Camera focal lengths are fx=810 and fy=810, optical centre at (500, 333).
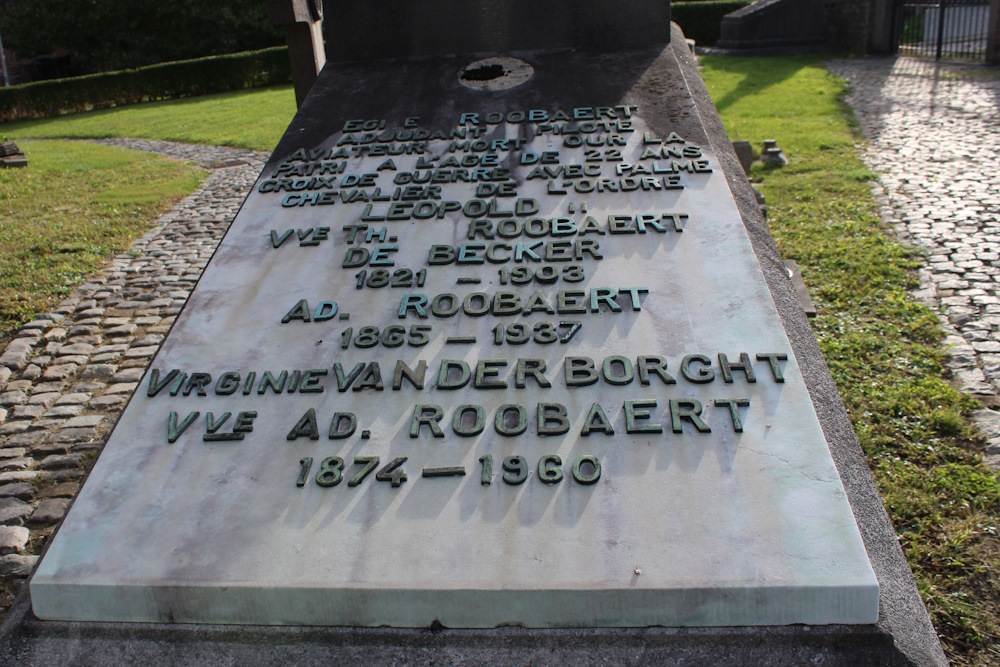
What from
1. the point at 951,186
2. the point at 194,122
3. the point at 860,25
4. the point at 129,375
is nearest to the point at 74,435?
the point at 129,375

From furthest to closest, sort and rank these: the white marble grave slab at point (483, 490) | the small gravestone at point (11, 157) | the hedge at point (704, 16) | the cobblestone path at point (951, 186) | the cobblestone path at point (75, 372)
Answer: the hedge at point (704, 16)
the small gravestone at point (11, 157)
the cobblestone path at point (951, 186)
the cobblestone path at point (75, 372)
the white marble grave slab at point (483, 490)

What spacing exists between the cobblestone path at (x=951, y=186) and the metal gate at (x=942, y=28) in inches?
71.3

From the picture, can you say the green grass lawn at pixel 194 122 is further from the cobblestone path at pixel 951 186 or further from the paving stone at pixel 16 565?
the paving stone at pixel 16 565

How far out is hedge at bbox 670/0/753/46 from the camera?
22875 millimetres

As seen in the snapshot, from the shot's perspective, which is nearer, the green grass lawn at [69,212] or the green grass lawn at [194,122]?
the green grass lawn at [69,212]

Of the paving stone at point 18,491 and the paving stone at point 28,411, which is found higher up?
the paving stone at point 18,491

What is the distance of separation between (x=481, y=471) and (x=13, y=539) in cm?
279

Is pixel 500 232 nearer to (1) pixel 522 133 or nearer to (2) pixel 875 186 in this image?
(1) pixel 522 133

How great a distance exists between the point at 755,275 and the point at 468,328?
1.09m

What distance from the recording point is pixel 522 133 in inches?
155

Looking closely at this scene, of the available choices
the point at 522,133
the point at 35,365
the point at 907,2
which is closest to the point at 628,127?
the point at 522,133

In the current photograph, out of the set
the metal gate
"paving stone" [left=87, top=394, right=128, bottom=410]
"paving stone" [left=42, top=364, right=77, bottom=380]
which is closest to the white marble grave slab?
"paving stone" [left=87, top=394, right=128, bottom=410]

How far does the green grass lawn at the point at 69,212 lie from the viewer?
7479 millimetres

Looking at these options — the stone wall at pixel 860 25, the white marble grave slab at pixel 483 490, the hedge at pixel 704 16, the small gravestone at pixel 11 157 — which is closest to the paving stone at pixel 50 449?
the white marble grave slab at pixel 483 490
